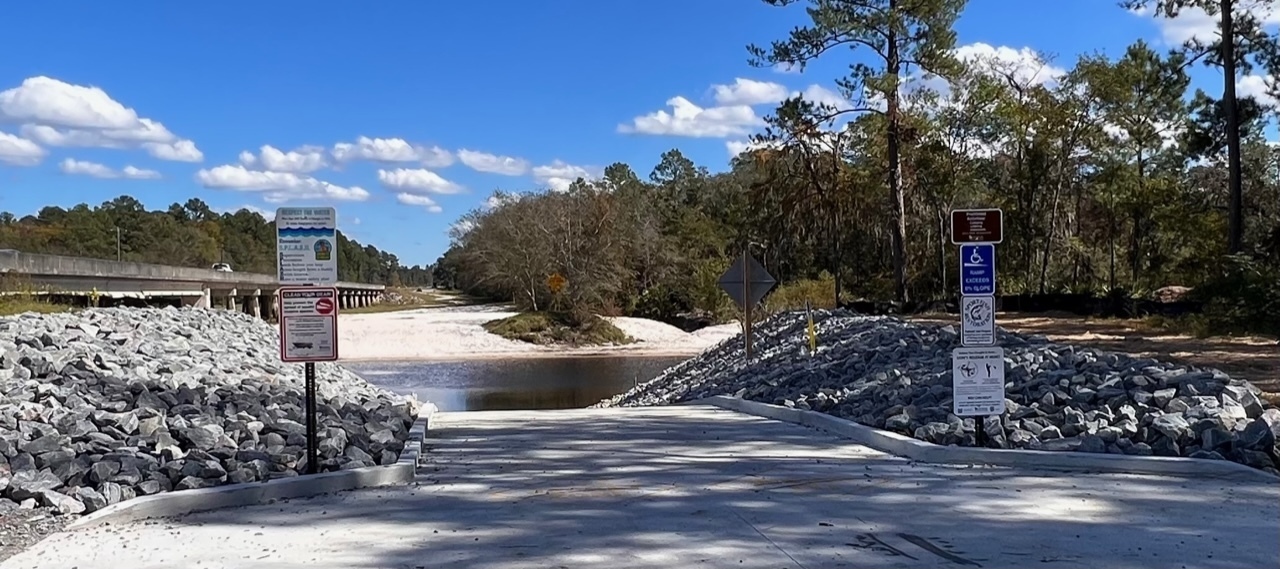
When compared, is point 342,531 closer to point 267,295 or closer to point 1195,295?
point 1195,295

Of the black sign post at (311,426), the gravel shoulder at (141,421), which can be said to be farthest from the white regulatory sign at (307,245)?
the gravel shoulder at (141,421)

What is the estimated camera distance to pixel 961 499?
6891 millimetres

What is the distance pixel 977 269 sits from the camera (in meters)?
8.55

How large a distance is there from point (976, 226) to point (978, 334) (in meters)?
0.88

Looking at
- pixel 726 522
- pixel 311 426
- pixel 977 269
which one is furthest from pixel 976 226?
pixel 311 426

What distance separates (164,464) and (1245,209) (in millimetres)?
36772

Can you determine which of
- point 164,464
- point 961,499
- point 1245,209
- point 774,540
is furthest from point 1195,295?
point 1245,209

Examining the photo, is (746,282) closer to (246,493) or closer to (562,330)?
(246,493)

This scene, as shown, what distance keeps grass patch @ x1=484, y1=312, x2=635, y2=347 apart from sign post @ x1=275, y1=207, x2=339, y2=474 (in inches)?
1587

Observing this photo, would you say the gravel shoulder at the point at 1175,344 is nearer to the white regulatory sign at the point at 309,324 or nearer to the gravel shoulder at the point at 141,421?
the white regulatory sign at the point at 309,324

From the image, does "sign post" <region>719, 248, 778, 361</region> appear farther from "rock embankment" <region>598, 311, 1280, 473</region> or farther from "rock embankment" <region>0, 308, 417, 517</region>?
"rock embankment" <region>0, 308, 417, 517</region>

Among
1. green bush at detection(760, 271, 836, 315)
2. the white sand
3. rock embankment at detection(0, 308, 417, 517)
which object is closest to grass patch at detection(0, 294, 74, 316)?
rock embankment at detection(0, 308, 417, 517)

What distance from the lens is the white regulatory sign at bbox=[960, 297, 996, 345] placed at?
8.53 meters

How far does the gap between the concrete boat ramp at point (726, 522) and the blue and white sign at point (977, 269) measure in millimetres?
1426
